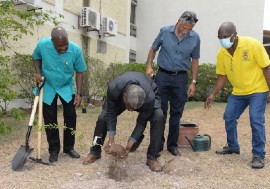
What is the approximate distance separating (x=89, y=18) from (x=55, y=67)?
296 inches

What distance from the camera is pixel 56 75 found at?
441 centimetres

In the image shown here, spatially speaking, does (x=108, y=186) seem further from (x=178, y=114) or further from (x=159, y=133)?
(x=178, y=114)

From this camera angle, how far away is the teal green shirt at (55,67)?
14.3ft

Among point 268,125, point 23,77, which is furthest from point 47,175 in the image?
point 268,125

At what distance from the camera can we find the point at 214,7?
16.2 metres

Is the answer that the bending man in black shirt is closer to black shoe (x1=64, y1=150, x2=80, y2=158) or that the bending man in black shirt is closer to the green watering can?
black shoe (x1=64, y1=150, x2=80, y2=158)

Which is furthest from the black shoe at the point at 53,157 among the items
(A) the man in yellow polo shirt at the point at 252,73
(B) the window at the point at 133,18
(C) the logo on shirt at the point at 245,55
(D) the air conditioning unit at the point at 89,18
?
(B) the window at the point at 133,18

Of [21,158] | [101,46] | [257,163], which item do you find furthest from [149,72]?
[101,46]

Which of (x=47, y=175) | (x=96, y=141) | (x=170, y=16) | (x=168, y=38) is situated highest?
(x=170, y=16)

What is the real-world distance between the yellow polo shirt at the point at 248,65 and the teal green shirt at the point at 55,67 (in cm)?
202

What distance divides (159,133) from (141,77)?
74 cm

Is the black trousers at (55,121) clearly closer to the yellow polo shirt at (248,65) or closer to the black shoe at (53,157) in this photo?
the black shoe at (53,157)

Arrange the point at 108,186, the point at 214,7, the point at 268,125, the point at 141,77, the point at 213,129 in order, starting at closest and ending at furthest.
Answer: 1. the point at 108,186
2. the point at 141,77
3. the point at 213,129
4. the point at 268,125
5. the point at 214,7

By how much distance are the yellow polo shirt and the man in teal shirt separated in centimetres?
200
